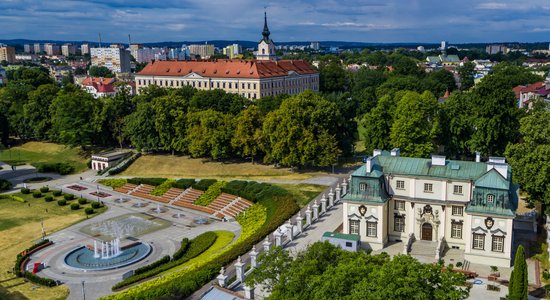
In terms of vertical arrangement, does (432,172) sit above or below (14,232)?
above

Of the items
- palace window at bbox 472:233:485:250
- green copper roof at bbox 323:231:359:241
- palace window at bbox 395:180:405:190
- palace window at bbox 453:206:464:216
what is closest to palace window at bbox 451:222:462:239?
palace window at bbox 453:206:464:216

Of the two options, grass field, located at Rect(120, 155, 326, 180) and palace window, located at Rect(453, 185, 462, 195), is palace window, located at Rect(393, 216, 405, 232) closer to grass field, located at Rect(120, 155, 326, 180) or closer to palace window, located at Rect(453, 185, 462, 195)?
palace window, located at Rect(453, 185, 462, 195)

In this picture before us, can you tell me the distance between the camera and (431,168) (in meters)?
44.1

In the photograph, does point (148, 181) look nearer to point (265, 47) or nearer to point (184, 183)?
point (184, 183)

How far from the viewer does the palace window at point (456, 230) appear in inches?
1693

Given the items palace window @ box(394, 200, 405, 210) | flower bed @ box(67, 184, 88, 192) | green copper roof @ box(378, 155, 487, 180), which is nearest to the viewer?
green copper roof @ box(378, 155, 487, 180)

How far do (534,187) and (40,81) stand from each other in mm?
127285

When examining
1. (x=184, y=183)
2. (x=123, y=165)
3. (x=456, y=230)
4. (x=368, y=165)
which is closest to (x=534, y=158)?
(x=456, y=230)

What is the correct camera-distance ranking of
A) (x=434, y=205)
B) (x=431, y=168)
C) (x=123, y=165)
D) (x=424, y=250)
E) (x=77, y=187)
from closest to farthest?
(x=424, y=250) → (x=434, y=205) → (x=431, y=168) → (x=77, y=187) → (x=123, y=165)

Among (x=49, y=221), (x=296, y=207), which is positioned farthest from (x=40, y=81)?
(x=296, y=207)

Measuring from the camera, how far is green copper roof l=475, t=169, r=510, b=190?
39969 mm

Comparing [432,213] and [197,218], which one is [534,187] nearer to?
[432,213]

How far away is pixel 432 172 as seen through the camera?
43.7 metres

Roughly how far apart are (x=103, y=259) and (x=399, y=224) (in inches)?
1134
